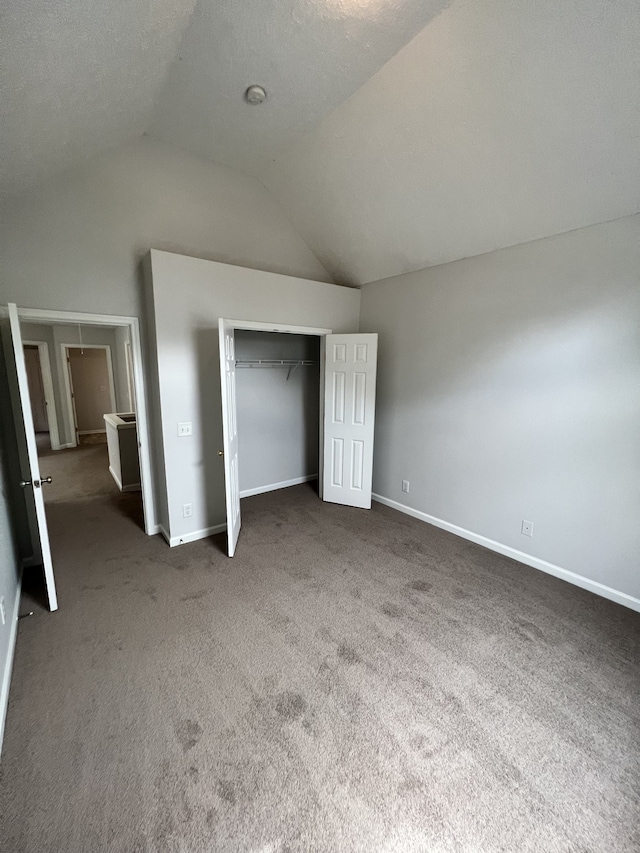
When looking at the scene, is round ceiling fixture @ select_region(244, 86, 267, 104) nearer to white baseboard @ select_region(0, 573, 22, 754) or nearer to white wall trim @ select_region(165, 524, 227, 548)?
white wall trim @ select_region(165, 524, 227, 548)

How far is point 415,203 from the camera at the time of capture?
2.82 meters

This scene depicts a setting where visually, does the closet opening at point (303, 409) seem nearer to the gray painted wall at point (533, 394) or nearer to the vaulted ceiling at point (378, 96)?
the gray painted wall at point (533, 394)

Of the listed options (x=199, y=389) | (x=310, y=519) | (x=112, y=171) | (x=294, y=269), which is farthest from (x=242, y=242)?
(x=310, y=519)

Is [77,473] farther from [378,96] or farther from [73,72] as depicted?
[378,96]

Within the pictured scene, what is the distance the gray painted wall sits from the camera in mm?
2344

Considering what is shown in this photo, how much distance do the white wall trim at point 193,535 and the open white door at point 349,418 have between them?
1345 millimetres

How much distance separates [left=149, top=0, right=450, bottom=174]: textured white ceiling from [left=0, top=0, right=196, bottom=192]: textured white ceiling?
0.56 feet

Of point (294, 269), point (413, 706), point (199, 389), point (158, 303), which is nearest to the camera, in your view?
point (413, 706)

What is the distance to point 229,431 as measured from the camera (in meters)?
2.78

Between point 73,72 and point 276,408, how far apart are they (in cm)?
320

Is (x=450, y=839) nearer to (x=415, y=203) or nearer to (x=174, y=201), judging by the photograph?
(x=415, y=203)

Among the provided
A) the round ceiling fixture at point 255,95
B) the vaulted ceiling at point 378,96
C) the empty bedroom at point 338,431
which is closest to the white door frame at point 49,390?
the empty bedroom at point 338,431

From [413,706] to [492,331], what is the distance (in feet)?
9.20

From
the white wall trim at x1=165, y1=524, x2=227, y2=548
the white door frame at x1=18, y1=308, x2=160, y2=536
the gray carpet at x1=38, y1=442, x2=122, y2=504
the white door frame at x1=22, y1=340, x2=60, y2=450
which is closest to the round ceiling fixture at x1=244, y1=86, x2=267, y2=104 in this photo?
the white door frame at x1=18, y1=308, x2=160, y2=536
